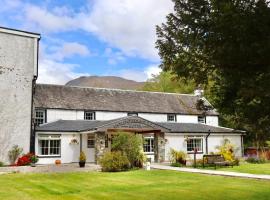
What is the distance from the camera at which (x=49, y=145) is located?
104 ft

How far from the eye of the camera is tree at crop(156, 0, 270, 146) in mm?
8500

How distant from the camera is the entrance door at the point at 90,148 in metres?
32.8

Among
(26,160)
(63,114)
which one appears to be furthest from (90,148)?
(26,160)

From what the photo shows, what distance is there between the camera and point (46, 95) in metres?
35.2

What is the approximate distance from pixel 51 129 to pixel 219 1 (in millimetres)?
24871

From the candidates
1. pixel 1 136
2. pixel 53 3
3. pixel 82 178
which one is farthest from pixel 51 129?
pixel 53 3

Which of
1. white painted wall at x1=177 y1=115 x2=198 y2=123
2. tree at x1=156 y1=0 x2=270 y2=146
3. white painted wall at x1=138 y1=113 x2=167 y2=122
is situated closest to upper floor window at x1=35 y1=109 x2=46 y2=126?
white painted wall at x1=138 y1=113 x2=167 y2=122

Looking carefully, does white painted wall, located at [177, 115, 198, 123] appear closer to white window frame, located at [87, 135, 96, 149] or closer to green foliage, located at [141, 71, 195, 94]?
white window frame, located at [87, 135, 96, 149]

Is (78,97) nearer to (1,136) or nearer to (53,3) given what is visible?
(1,136)

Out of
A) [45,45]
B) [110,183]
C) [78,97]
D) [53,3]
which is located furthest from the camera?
[78,97]

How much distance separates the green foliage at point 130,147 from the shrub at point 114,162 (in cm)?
89

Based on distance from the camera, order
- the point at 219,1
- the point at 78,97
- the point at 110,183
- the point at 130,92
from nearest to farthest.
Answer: the point at 219,1, the point at 110,183, the point at 78,97, the point at 130,92

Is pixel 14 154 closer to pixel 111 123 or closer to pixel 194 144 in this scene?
pixel 111 123

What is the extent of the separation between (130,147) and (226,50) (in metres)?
17.6
